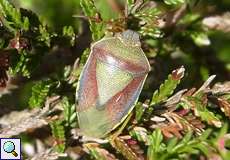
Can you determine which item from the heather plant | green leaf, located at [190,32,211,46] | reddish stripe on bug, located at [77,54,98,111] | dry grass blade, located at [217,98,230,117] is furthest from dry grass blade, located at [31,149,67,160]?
green leaf, located at [190,32,211,46]

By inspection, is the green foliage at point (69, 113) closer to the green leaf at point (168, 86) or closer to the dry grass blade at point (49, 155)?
the dry grass blade at point (49, 155)

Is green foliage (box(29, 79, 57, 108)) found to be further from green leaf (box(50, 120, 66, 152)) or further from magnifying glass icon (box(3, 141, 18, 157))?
magnifying glass icon (box(3, 141, 18, 157))

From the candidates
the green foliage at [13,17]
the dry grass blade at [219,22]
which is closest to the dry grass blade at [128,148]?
the green foliage at [13,17]

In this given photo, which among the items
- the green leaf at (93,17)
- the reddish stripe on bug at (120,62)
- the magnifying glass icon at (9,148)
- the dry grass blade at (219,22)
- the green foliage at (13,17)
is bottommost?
the magnifying glass icon at (9,148)

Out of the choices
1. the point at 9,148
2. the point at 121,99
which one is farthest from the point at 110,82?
the point at 9,148

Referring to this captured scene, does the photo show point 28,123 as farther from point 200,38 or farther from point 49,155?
point 200,38

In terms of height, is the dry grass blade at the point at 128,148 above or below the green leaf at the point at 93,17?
below
